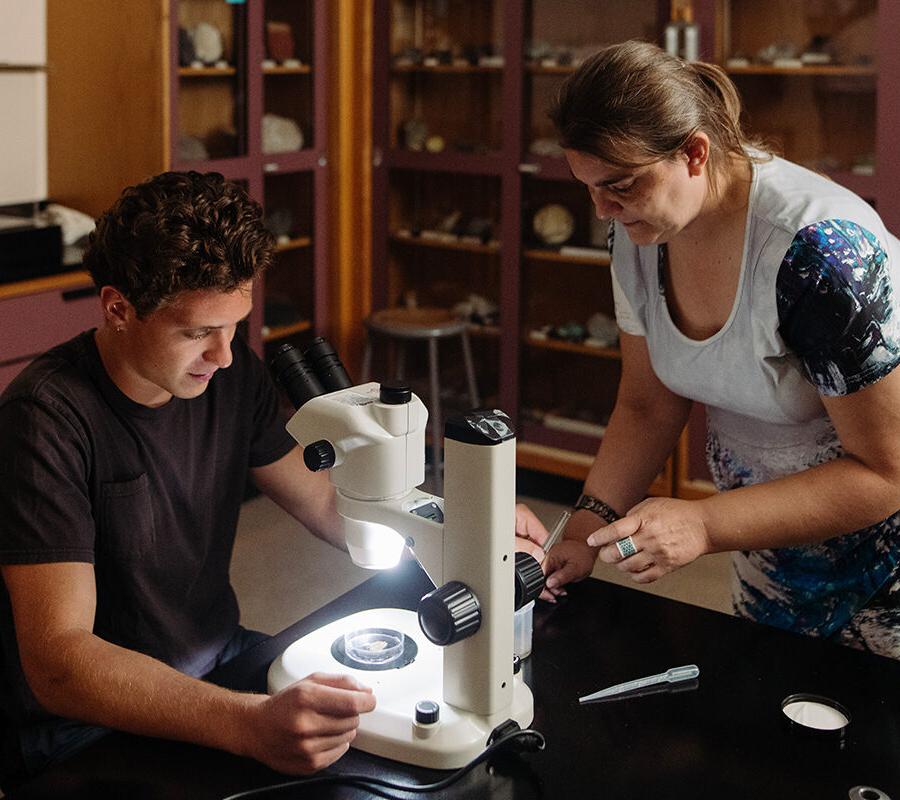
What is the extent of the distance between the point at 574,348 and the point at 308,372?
2.90 metres

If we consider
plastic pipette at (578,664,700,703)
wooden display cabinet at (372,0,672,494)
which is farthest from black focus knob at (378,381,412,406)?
wooden display cabinet at (372,0,672,494)

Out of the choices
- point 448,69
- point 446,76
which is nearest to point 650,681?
point 448,69

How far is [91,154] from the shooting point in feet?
11.9

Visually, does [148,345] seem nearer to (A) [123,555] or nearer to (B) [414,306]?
(A) [123,555]

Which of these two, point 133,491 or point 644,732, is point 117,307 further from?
point 644,732

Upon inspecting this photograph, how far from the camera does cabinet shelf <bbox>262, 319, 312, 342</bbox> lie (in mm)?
4074

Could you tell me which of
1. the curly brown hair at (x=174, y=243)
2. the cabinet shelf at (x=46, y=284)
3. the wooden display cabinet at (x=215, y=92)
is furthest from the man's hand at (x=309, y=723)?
the wooden display cabinet at (x=215, y=92)

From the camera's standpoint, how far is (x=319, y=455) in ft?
3.93

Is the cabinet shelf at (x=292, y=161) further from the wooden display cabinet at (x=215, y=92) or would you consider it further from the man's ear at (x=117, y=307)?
the man's ear at (x=117, y=307)

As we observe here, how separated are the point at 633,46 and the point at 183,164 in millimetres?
2386

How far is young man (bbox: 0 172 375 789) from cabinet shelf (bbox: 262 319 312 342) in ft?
7.73

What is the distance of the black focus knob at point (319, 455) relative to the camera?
120 cm

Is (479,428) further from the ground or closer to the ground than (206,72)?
closer to the ground

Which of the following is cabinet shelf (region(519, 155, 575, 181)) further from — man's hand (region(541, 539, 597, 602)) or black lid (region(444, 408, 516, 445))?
black lid (region(444, 408, 516, 445))
